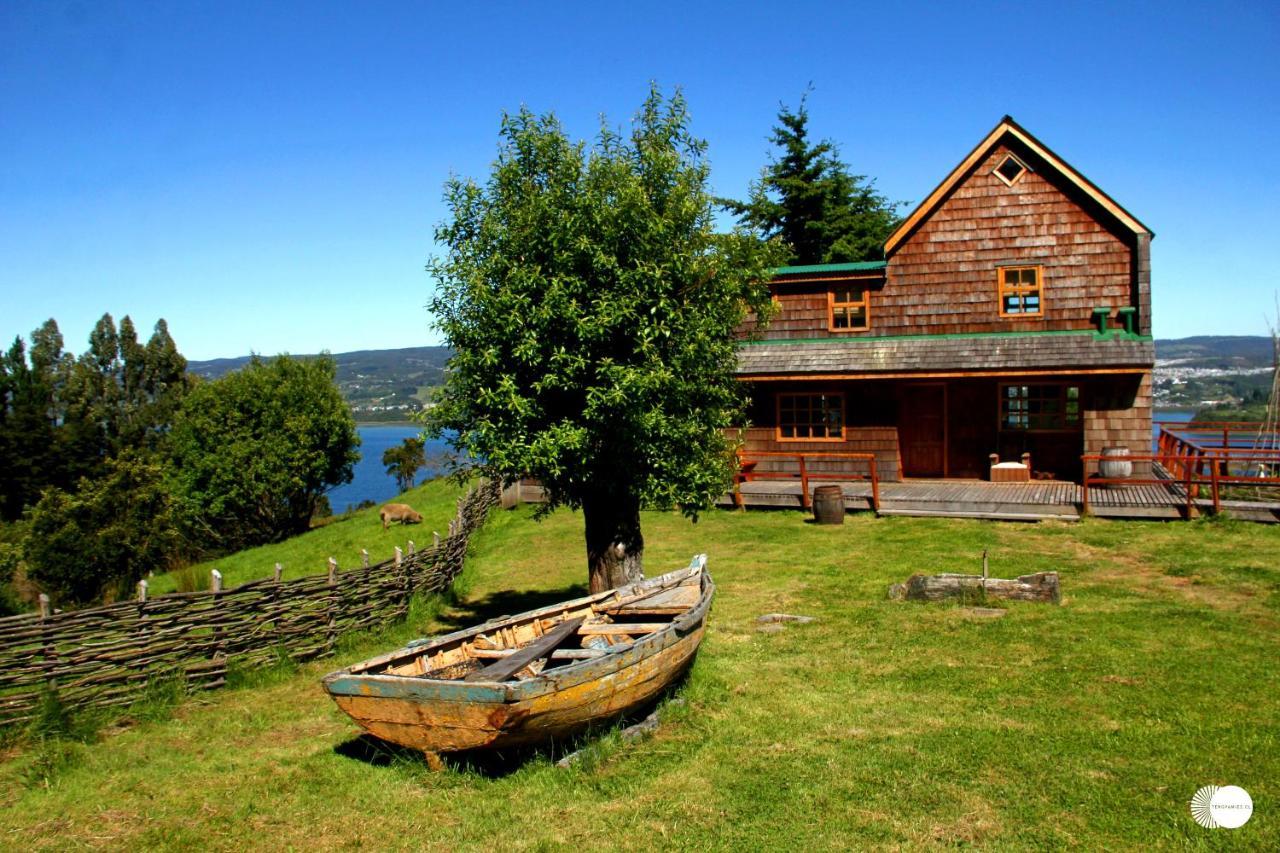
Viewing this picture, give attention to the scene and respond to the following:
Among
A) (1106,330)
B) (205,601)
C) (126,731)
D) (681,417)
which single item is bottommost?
(126,731)

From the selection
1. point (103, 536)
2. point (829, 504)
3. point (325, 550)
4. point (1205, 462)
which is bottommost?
point (325, 550)

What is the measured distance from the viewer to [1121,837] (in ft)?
19.3

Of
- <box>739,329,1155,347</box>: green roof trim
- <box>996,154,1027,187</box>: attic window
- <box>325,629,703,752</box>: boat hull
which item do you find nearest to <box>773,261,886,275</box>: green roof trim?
<box>739,329,1155,347</box>: green roof trim

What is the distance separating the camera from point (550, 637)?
871 cm

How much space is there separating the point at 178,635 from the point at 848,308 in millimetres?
18753

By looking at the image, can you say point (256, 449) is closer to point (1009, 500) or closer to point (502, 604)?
point (502, 604)

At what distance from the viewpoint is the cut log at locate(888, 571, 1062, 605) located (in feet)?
39.4

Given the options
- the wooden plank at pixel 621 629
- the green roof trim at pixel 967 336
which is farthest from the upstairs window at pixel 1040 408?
the wooden plank at pixel 621 629

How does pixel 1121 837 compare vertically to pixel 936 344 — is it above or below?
below

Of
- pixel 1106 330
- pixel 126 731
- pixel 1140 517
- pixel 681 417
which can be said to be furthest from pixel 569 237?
pixel 1106 330

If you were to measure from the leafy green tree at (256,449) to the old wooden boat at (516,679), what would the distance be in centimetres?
2708

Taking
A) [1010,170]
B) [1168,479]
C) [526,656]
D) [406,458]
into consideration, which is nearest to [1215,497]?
[1168,479]

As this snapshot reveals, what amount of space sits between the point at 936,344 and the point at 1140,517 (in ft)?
22.8

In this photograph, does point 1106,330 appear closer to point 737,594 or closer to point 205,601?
point 737,594
